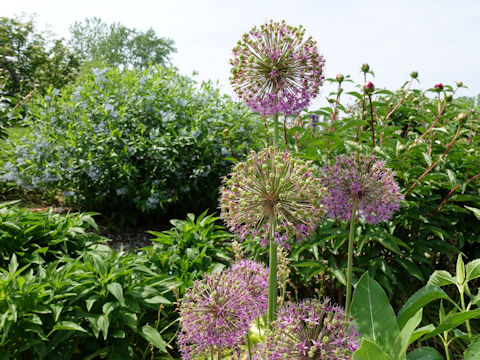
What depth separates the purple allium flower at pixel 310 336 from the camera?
1288mm

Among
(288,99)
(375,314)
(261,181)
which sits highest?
(288,99)

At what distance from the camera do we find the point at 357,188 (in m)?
1.73

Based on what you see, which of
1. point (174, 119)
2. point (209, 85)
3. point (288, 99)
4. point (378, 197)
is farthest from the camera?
point (209, 85)

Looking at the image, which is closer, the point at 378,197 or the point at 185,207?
the point at 378,197

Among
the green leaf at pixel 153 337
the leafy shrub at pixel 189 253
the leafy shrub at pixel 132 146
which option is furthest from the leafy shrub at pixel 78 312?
the leafy shrub at pixel 132 146

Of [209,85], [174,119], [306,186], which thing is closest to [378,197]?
[306,186]

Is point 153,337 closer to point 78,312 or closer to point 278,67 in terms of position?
point 78,312

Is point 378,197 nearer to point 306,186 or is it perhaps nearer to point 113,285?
point 306,186

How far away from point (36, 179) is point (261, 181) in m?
6.21

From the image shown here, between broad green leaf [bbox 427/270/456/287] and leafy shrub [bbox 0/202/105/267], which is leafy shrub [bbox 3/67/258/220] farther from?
broad green leaf [bbox 427/270/456/287]

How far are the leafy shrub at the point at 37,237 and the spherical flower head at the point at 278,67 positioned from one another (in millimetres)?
2664

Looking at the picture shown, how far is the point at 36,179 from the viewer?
672 centimetres

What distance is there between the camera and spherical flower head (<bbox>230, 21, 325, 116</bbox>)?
192 cm

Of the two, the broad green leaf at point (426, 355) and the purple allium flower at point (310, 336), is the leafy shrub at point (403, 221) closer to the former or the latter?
the broad green leaf at point (426, 355)
